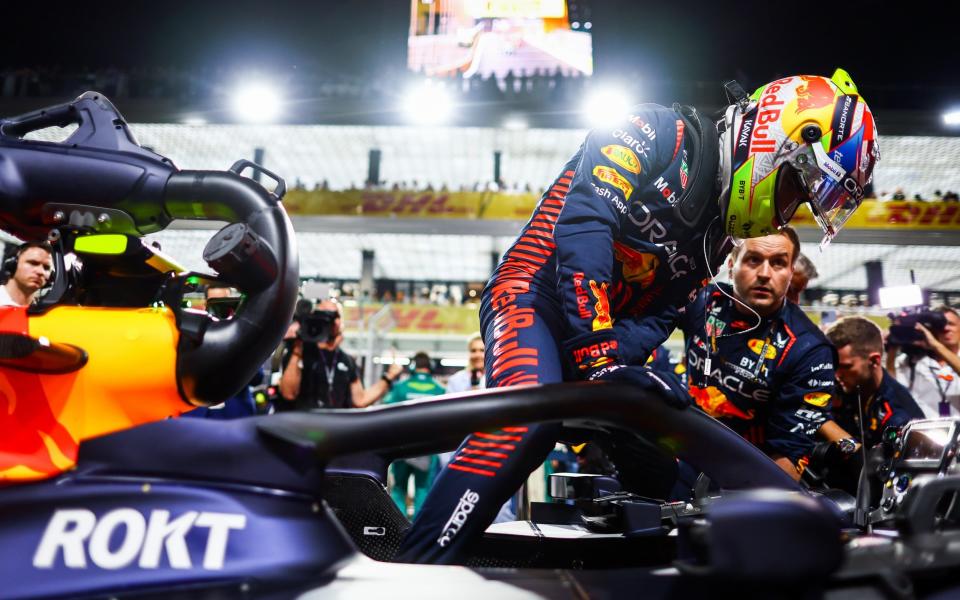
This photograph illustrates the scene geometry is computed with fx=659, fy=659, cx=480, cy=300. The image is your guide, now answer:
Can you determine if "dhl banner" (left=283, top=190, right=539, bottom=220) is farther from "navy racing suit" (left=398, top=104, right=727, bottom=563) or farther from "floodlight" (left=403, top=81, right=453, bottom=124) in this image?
"navy racing suit" (left=398, top=104, right=727, bottom=563)

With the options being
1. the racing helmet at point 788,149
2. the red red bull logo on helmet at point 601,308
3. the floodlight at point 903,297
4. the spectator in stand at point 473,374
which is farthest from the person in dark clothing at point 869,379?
the spectator in stand at point 473,374

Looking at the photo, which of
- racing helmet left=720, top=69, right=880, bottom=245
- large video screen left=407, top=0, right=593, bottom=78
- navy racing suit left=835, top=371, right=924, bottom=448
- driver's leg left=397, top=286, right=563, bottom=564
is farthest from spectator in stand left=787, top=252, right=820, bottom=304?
large video screen left=407, top=0, right=593, bottom=78

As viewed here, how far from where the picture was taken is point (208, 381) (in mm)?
1035

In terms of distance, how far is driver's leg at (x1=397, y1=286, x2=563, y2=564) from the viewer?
1387 mm

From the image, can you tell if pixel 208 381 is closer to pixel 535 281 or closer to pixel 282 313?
pixel 282 313

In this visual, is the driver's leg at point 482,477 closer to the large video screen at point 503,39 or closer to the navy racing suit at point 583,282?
the navy racing suit at point 583,282

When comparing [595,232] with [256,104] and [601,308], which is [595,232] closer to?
[601,308]

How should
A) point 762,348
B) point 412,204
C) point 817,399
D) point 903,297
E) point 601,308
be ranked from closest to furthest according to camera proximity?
1. point 601,308
2. point 817,399
3. point 762,348
4. point 903,297
5. point 412,204

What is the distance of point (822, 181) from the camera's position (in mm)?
1947

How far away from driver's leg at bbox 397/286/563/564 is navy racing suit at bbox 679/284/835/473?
1.23m

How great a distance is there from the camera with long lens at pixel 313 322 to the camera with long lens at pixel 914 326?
3687 millimetres

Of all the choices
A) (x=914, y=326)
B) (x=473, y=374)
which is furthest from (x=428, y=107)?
(x=914, y=326)

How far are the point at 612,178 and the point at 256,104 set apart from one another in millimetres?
15224

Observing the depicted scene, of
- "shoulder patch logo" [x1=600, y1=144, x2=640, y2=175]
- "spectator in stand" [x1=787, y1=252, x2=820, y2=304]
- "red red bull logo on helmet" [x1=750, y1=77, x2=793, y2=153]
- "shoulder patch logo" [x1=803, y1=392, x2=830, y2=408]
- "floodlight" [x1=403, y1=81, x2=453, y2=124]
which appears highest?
"floodlight" [x1=403, y1=81, x2=453, y2=124]
